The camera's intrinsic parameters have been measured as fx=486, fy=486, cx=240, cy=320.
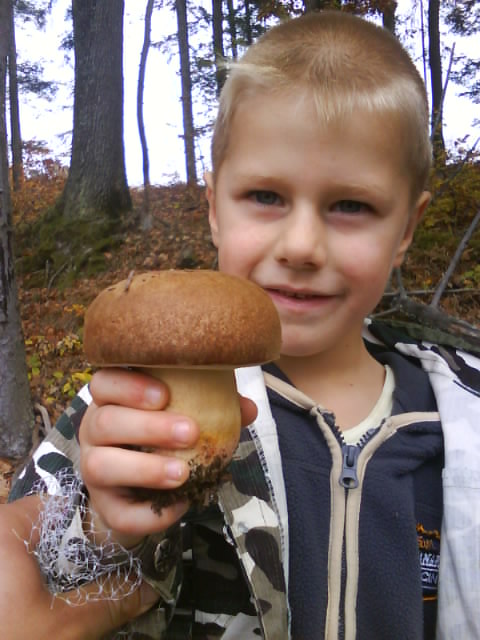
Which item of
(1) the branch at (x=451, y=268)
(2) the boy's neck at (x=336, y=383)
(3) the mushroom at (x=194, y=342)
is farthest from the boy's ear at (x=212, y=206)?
(1) the branch at (x=451, y=268)

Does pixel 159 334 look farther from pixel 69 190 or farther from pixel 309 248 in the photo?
pixel 69 190

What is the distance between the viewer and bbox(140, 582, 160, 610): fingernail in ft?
4.36

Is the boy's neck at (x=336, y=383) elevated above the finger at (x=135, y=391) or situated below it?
below

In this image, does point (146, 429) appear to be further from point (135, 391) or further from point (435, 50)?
point (435, 50)

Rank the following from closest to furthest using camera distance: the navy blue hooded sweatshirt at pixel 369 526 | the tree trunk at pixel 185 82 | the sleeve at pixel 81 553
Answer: the sleeve at pixel 81 553 → the navy blue hooded sweatshirt at pixel 369 526 → the tree trunk at pixel 185 82

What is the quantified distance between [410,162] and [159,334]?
1187 mm

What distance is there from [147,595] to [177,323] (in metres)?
0.83

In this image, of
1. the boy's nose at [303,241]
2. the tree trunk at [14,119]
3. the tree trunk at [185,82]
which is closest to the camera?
the boy's nose at [303,241]

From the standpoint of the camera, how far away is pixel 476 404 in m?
1.90

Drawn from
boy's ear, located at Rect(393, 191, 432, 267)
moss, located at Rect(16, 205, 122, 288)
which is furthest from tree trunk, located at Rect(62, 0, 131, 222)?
boy's ear, located at Rect(393, 191, 432, 267)

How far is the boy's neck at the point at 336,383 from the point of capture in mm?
1891

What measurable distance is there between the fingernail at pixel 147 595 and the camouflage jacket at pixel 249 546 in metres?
0.05

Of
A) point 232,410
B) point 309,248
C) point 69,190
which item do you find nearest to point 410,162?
point 309,248

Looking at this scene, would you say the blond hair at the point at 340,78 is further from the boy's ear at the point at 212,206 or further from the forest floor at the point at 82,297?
the forest floor at the point at 82,297
